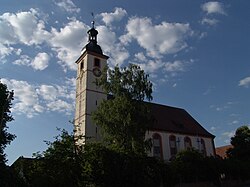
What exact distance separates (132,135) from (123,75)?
24.6 ft

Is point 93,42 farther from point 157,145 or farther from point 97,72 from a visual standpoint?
point 157,145

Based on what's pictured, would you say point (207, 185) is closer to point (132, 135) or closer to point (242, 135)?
point (132, 135)

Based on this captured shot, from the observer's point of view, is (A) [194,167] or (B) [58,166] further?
(A) [194,167]

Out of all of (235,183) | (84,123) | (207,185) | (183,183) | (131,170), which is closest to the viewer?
(131,170)

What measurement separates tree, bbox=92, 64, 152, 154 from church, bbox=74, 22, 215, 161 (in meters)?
6.86

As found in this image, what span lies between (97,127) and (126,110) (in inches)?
390

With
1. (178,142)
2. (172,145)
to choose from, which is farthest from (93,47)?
(178,142)

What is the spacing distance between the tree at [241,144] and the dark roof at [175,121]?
4.61 m

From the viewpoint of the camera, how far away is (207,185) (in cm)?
3203

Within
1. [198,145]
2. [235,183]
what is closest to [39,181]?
[235,183]

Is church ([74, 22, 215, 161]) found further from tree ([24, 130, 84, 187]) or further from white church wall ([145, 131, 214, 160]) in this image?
tree ([24, 130, 84, 187])

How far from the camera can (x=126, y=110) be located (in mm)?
31094

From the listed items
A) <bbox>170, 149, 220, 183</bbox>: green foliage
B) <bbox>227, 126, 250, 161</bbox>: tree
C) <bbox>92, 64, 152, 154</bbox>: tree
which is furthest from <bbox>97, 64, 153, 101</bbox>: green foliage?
<bbox>227, 126, 250, 161</bbox>: tree

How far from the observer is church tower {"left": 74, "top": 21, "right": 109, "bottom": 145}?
39.4 meters
